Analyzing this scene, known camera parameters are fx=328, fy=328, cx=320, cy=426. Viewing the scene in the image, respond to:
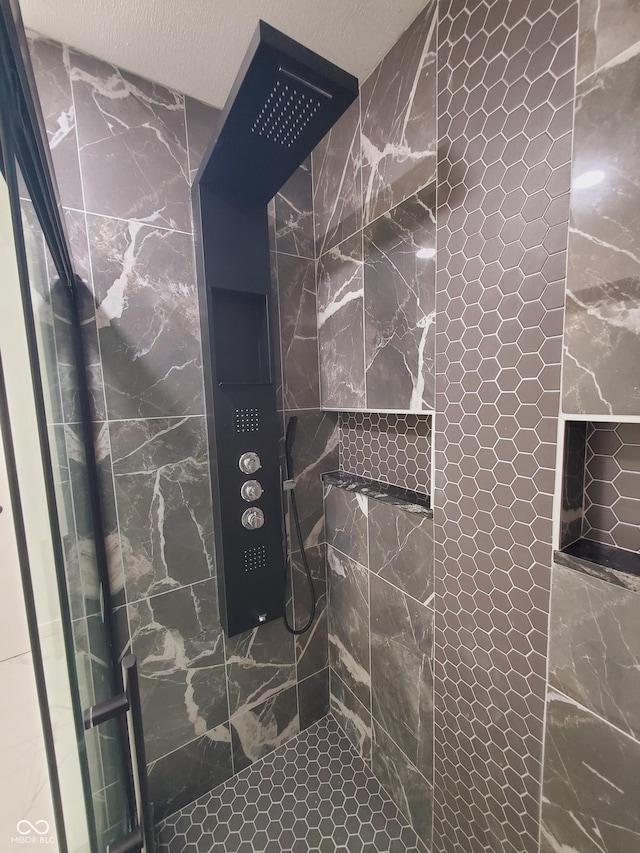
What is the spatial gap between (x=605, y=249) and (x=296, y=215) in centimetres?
121

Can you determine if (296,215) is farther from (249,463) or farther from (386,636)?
(386,636)

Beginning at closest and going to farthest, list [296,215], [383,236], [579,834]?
[579,834], [383,236], [296,215]

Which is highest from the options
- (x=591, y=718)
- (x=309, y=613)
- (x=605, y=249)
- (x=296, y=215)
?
(x=296, y=215)

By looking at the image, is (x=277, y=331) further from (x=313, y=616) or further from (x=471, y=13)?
(x=313, y=616)

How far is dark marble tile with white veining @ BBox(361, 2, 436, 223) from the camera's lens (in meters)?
0.95

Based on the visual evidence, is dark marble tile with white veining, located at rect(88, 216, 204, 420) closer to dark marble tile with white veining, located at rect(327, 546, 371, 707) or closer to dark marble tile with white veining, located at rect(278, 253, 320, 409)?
dark marble tile with white veining, located at rect(278, 253, 320, 409)

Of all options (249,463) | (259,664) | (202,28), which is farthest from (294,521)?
(202,28)

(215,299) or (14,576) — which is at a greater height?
(215,299)

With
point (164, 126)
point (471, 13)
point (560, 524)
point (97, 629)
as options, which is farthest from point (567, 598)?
point (164, 126)

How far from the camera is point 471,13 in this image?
0.82m

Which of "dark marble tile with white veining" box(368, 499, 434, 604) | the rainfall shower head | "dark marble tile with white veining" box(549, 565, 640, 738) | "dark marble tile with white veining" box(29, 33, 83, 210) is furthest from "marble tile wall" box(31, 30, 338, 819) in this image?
"dark marble tile with white veining" box(549, 565, 640, 738)

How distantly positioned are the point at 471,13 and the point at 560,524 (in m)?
1.26

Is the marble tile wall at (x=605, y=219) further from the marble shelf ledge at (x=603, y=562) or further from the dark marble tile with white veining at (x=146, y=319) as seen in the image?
the dark marble tile with white veining at (x=146, y=319)

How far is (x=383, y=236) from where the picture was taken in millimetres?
1145
